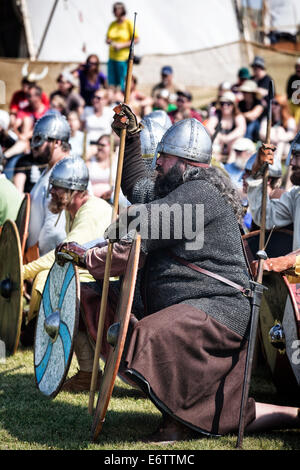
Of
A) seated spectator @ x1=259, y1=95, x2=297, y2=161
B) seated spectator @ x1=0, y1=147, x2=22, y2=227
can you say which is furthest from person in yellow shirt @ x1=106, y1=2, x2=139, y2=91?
seated spectator @ x1=0, y1=147, x2=22, y2=227

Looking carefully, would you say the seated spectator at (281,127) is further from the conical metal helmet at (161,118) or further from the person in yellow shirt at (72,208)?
the person in yellow shirt at (72,208)

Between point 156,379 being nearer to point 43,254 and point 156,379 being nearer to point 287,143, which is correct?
point 43,254

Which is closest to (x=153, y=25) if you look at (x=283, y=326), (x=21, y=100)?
(x=21, y=100)

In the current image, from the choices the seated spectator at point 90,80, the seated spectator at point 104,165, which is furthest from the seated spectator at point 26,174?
the seated spectator at point 90,80

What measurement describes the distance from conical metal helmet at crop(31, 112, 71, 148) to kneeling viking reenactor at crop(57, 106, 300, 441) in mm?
3160

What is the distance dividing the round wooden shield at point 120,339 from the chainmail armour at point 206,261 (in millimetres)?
194

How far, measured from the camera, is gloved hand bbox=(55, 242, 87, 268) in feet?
16.4

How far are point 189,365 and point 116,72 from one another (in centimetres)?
990

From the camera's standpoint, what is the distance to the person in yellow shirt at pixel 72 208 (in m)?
6.20

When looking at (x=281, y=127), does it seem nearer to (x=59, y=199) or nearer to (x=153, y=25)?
(x=59, y=199)

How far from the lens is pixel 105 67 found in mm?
15047

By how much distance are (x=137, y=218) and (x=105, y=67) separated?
36.1 ft

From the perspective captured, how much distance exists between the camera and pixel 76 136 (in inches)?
461

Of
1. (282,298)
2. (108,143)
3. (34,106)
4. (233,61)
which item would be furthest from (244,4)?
(282,298)
